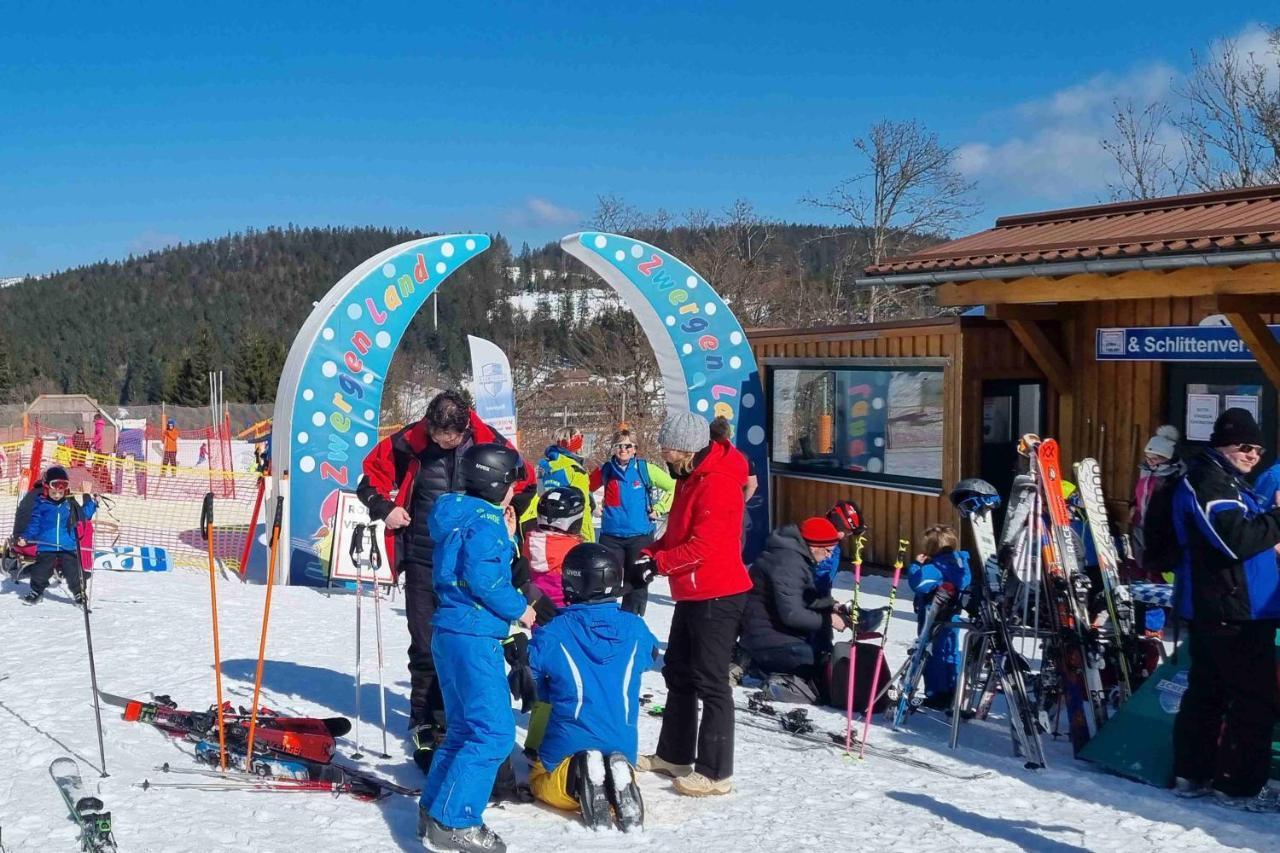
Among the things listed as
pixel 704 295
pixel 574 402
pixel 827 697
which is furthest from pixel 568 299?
pixel 827 697

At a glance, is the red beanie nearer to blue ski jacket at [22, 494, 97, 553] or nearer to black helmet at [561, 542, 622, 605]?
black helmet at [561, 542, 622, 605]

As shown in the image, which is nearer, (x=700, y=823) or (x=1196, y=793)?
(x=700, y=823)

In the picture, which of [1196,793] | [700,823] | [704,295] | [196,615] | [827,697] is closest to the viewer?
[700,823]

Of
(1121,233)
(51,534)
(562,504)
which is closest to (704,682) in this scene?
(562,504)

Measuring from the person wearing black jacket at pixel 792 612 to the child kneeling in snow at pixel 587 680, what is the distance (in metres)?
2.08

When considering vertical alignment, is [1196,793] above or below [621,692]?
below

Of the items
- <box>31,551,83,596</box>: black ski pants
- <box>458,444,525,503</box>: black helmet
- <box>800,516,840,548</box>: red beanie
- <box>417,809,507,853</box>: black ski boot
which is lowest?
<box>417,809,507,853</box>: black ski boot

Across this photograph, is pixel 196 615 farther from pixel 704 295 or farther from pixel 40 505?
pixel 704 295

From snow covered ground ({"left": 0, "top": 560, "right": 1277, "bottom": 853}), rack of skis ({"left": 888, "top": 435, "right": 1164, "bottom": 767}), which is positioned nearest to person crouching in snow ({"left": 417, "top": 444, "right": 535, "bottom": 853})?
snow covered ground ({"left": 0, "top": 560, "right": 1277, "bottom": 853})

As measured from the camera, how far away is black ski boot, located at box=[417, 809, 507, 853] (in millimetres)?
3998

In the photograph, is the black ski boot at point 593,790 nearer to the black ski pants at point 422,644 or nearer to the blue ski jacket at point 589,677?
the blue ski jacket at point 589,677

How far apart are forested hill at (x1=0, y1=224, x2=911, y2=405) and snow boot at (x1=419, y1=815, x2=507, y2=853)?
1161 inches

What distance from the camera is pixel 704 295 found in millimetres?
12164

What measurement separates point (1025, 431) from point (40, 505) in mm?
8226
